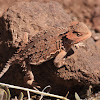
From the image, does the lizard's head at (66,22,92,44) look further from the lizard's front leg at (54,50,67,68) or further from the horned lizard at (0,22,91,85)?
the lizard's front leg at (54,50,67,68)

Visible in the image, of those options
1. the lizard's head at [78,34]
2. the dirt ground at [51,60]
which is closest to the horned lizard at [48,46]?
the lizard's head at [78,34]

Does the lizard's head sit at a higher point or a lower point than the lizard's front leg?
higher

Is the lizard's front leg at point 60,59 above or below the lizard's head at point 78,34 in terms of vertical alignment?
below

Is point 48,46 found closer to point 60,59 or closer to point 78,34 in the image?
point 60,59

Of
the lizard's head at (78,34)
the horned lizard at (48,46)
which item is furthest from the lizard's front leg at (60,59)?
the lizard's head at (78,34)

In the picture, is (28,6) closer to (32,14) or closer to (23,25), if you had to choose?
(32,14)

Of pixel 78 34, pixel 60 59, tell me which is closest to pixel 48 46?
pixel 60 59

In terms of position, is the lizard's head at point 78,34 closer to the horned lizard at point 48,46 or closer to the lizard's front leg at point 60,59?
the horned lizard at point 48,46

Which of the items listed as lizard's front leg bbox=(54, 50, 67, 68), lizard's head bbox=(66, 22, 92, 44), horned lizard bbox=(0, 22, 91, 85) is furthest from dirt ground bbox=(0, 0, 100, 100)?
lizard's head bbox=(66, 22, 92, 44)
